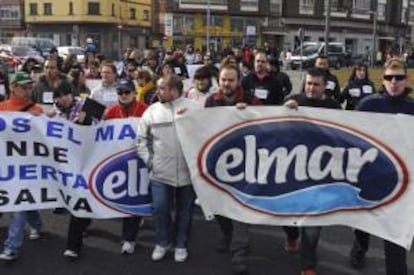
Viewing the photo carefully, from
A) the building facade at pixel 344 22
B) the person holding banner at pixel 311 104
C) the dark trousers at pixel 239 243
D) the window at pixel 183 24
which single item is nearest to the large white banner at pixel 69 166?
the dark trousers at pixel 239 243

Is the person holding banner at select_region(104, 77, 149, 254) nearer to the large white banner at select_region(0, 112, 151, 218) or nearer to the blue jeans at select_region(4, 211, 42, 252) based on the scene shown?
the large white banner at select_region(0, 112, 151, 218)

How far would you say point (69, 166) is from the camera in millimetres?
6141

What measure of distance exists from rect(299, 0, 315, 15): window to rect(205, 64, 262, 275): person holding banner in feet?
250

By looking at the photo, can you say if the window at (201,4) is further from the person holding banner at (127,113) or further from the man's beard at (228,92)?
the man's beard at (228,92)

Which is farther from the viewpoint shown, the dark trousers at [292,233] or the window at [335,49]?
the window at [335,49]

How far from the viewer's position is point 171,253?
6.33 meters

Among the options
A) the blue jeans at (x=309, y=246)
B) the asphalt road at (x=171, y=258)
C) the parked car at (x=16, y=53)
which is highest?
the parked car at (x=16, y=53)

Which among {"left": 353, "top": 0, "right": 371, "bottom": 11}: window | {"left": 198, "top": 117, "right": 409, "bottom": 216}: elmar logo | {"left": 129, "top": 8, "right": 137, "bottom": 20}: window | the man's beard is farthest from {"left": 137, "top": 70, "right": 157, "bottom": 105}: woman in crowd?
{"left": 353, "top": 0, "right": 371, "bottom": 11}: window

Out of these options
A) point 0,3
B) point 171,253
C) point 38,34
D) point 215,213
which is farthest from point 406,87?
point 0,3

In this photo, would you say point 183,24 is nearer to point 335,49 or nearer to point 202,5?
point 202,5

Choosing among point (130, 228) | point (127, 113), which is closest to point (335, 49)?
point (127, 113)

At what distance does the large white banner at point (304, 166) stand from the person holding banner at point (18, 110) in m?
1.62

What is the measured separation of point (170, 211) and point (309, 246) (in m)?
1.39

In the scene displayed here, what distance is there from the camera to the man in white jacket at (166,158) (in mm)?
5875
